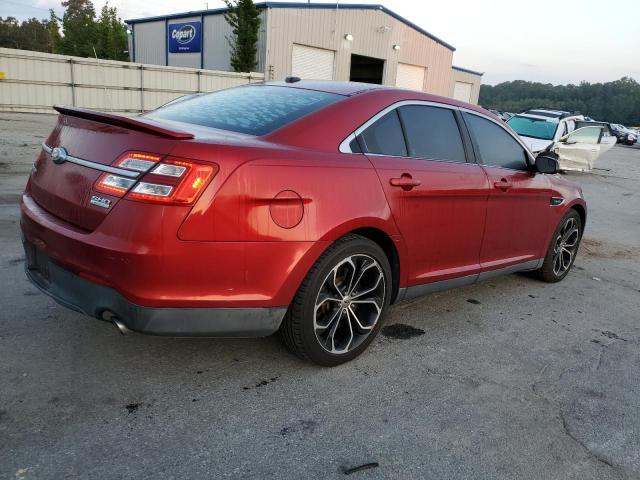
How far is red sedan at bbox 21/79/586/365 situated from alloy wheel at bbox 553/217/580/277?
1.55 meters

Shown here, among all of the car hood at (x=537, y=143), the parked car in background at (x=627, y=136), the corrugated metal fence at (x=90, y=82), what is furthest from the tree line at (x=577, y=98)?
the car hood at (x=537, y=143)

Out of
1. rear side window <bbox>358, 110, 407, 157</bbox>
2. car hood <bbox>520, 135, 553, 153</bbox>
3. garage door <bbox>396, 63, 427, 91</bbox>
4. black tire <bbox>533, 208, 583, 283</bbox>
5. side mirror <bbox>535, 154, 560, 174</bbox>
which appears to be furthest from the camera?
garage door <bbox>396, 63, 427, 91</bbox>

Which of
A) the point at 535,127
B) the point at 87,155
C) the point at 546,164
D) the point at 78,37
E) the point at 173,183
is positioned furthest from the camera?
the point at 78,37

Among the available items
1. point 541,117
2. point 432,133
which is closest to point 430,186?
point 432,133

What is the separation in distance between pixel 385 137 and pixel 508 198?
4.69 feet

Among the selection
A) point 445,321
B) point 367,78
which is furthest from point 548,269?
point 367,78

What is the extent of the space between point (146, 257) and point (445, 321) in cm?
243

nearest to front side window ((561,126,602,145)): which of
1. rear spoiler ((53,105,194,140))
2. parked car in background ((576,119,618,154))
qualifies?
parked car in background ((576,119,618,154))

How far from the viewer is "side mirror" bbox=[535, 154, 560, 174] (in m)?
4.46

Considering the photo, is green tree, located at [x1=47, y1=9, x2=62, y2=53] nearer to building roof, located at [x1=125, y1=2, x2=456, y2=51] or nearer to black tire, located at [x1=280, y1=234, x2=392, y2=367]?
building roof, located at [x1=125, y1=2, x2=456, y2=51]

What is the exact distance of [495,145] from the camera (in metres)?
4.24

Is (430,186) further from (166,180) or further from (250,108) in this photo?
(166,180)

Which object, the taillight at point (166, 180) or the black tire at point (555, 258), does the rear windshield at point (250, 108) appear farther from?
the black tire at point (555, 258)

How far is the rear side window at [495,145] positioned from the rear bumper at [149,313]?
2.20 m
